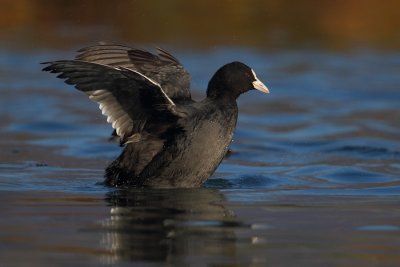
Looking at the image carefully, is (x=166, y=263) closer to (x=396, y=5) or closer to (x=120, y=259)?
(x=120, y=259)

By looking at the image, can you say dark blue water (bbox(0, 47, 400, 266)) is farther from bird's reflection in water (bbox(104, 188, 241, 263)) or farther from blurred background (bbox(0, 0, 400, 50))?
blurred background (bbox(0, 0, 400, 50))

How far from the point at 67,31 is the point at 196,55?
12.6 ft

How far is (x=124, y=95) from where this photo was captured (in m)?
9.35

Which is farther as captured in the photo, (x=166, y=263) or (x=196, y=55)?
(x=196, y=55)

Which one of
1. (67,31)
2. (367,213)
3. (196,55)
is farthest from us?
(67,31)

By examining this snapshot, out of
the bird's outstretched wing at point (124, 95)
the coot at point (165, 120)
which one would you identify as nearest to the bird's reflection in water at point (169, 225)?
the coot at point (165, 120)

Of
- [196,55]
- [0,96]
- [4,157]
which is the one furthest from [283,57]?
[4,157]

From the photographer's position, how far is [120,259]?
6.48 m

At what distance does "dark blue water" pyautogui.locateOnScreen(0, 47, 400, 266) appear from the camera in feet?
22.4

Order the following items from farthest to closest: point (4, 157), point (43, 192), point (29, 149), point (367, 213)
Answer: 1. point (29, 149)
2. point (4, 157)
3. point (43, 192)
4. point (367, 213)

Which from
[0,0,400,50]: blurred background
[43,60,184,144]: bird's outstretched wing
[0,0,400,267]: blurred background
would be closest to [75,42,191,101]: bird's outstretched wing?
[43,60,184,144]: bird's outstretched wing

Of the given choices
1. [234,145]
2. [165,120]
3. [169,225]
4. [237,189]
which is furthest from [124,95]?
[234,145]

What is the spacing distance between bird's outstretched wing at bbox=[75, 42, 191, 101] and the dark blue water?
0.88m

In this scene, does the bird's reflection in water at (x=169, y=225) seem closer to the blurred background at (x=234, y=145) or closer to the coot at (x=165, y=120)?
the blurred background at (x=234, y=145)
